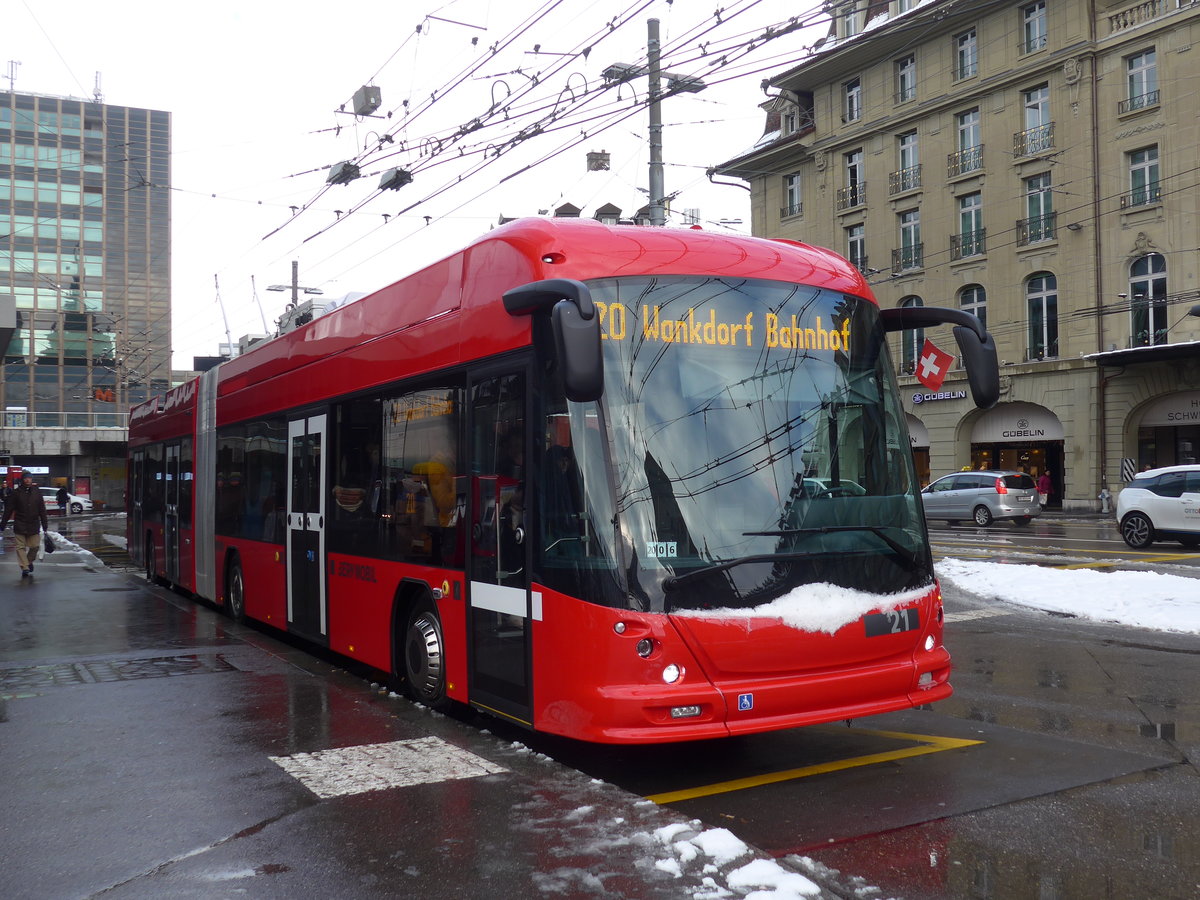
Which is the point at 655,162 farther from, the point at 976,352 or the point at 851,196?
the point at 851,196

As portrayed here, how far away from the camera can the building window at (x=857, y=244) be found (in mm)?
42750

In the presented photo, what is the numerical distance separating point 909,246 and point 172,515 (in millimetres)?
31751

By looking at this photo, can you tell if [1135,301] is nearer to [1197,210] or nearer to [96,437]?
[1197,210]

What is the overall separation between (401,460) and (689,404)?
8.89 ft

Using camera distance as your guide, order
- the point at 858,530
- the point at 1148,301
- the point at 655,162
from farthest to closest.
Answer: the point at 1148,301
the point at 655,162
the point at 858,530

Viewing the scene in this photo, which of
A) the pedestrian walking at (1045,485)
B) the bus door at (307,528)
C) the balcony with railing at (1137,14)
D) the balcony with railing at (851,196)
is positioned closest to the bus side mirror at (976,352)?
the bus door at (307,528)

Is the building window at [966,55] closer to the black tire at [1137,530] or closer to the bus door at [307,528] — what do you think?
the black tire at [1137,530]

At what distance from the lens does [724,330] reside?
586cm

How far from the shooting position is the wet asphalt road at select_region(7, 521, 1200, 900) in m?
4.29

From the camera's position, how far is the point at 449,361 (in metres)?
6.98

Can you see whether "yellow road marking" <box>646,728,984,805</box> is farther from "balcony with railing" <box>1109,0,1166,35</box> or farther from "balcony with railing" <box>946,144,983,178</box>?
"balcony with railing" <box>946,144,983,178</box>

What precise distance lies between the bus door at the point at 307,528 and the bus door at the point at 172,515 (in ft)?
19.2

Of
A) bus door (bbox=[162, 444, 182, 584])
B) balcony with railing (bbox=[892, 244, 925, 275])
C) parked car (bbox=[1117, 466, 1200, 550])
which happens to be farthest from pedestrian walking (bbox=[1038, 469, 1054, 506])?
bus door (bbox=[162, 444, 182, 584])

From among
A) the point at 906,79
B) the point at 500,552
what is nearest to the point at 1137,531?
the point at 500,552
